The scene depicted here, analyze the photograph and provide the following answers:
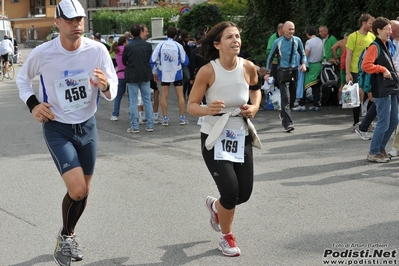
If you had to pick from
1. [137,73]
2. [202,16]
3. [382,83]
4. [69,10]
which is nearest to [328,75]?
[137,73]

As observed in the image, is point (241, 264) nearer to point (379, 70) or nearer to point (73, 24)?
point (73, 24)

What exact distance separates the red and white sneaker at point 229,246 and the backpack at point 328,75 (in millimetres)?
→ 10828

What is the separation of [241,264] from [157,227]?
1.36 m

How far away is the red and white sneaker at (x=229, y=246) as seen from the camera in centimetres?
584

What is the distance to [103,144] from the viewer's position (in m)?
12.2

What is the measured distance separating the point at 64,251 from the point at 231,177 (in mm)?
1421

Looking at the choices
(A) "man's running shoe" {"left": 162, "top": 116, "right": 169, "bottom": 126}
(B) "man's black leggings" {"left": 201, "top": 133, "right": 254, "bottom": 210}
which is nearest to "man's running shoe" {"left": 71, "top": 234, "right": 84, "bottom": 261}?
(B) "man's black leggings" {"left": 201, "top": 133, "right": 254, "bottom": 210}

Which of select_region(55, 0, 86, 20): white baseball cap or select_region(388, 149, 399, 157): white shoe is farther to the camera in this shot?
select_region(388, 149, 399, 157): white shoe

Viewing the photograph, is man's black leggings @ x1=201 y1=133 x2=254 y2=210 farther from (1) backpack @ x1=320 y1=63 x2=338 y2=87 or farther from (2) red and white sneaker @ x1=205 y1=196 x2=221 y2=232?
(1) backpack @ x1=320 y1=63 x2=338 y2=87

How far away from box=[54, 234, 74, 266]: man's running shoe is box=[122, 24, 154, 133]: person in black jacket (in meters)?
7.77

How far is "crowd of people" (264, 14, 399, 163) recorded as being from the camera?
9.53 m

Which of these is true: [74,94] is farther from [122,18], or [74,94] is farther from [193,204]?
[122,18]

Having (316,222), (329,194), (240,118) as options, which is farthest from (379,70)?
(240,118)

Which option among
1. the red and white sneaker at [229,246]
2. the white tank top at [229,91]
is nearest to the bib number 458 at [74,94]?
the white tank top at [229,91]
